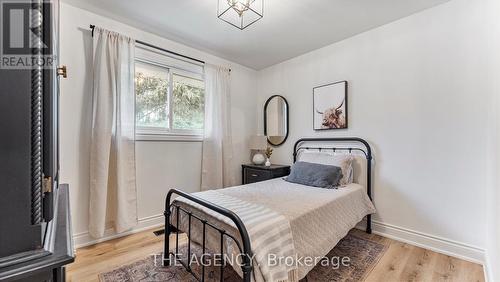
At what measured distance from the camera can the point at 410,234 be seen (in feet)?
8.09

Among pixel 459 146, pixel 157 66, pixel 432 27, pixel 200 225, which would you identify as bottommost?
pixel 200 225

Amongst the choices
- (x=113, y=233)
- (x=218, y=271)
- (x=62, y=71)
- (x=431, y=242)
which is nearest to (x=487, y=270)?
(x=431, y=242)

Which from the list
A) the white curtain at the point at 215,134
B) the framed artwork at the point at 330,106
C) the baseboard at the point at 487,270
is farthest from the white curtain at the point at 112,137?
the baseboard at the point at 487,270

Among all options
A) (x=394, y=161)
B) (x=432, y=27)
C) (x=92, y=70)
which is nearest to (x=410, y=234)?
(x=394, y=161)

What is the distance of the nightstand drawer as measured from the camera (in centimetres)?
333

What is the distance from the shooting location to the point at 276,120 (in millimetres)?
3877

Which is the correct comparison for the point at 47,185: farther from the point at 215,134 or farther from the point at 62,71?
the point at 215,134

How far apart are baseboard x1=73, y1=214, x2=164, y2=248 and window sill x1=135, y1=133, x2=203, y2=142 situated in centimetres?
100

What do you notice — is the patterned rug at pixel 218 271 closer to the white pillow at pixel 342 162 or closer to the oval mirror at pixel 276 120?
the white pillow at pixel 342 162

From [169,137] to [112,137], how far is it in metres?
0.69

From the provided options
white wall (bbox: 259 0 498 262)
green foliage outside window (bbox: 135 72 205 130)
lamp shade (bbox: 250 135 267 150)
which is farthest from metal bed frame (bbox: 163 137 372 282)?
green foliage outside window (bbox: 135 72 205 130)

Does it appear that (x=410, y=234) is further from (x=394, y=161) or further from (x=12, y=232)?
(x=12, y=232)

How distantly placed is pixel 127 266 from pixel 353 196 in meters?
2.29

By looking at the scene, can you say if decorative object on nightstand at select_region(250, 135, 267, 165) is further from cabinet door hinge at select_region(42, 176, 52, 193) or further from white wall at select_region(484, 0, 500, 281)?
cabinet door hinge at select_region(42, 176, 52, 193)
